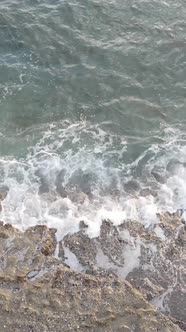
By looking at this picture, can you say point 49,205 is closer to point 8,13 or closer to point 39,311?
point 39,311

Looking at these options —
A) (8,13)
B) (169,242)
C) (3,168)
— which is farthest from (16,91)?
(169,242)

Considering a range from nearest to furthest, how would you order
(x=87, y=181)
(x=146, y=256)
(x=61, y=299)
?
(x=61, y=299)
(x=146, y=256)
(x=87, y=181)

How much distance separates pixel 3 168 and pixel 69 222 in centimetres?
401

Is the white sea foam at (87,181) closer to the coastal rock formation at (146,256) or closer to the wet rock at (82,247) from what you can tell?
the wet rock at (82,247)

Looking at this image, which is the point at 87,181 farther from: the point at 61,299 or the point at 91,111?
the point at 61,299

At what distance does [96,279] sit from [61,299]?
1432mm

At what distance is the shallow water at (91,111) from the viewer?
57.4 feet

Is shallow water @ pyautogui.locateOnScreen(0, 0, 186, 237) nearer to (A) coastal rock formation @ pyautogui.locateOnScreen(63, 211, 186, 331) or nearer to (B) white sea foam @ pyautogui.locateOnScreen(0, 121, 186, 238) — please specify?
(B) white sea foam @ pyautogui.locateOnScreen(0, 121, 186, 238)

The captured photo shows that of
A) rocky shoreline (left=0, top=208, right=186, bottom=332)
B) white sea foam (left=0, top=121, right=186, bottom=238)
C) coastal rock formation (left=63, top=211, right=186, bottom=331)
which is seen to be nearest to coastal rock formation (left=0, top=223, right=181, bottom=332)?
rocky shoreline (left=0, top=208, right=186, bottom=332)

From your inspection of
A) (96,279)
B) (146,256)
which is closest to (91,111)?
(146,256)

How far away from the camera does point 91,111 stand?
21.0m

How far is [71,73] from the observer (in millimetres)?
22672

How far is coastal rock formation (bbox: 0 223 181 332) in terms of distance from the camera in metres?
12.9

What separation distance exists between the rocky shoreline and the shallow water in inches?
26.0
